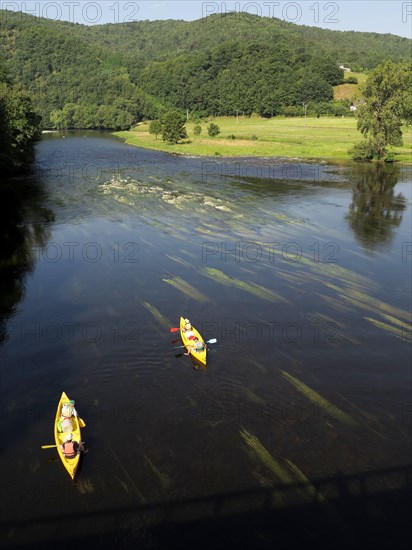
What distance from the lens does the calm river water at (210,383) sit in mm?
18672

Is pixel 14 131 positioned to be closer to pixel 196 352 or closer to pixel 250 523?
pixel 196 352

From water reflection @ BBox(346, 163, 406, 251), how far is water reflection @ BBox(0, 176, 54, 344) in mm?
35681

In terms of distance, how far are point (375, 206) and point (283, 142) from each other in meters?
75.2

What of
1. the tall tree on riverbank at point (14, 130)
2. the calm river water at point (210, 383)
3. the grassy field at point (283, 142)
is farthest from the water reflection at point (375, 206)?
the tall tree on riverbank at point (14, 130)

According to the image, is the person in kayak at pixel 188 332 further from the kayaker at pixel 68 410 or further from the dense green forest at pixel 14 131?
the dense green forest at pixel 14 131

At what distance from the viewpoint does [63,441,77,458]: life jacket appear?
2039 centimetres

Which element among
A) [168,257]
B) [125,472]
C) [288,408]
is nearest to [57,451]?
[125,472]

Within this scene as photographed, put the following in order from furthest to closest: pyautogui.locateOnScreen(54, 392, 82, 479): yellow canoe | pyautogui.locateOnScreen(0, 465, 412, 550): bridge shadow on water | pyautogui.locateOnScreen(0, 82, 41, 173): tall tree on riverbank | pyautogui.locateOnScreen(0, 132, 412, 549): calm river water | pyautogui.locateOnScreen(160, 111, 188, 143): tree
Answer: pyautogui.locateOnScreen(160, 111, 188, 143): tree
pyautogui.locateOnScreen(0, 82, 41, 173): tall tree on riverbank
pyautogui.locateOnScreen(54, 392, 82, 479): yellow canoe
pyautogui.locateOnScreen(0, 132, 412, 549): calm river water
pyautogui.locateOnScreen(0, 465, 412, 550): bridge shadow on water

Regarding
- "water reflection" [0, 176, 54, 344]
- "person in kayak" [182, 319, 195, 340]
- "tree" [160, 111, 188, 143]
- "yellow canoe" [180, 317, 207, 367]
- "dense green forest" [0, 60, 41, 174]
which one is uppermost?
"tree" [160, 111, 188, 143]

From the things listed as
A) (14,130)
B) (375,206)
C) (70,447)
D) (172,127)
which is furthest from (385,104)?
(70,447)

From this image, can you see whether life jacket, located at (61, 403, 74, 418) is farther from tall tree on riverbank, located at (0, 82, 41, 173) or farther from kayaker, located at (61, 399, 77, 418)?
tall tree on riverbank, located at (0, 82, 41, 173)

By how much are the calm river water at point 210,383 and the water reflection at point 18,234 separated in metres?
0.27

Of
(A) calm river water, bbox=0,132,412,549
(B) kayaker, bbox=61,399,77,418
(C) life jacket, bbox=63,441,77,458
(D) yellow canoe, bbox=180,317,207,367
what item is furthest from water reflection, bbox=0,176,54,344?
→ (C) life jacket, bbox=63,441,77,458

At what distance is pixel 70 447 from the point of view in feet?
67.2
